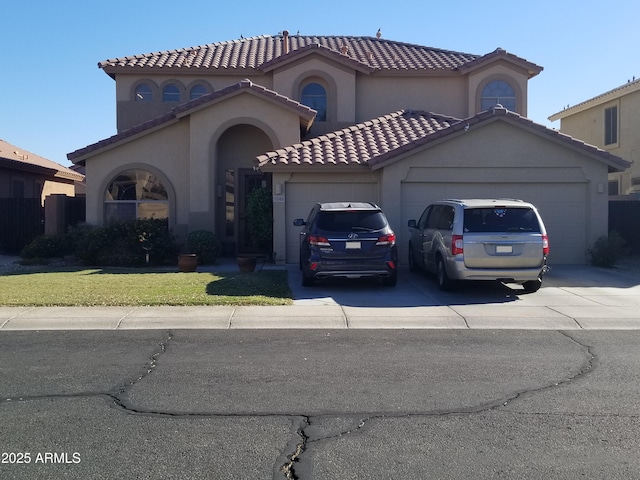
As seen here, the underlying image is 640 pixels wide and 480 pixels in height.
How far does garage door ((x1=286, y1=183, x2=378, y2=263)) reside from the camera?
60.4 ft

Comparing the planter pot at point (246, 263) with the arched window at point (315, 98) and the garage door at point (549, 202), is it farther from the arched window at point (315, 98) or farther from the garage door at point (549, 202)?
the arched window at point (315, 98)

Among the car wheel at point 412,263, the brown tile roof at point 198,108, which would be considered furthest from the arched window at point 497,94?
the car wheel at point 412,263

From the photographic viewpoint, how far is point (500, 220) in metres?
13.1

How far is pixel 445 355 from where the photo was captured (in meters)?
8.68

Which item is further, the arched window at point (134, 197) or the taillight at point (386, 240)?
the arched window at point (134, 197)

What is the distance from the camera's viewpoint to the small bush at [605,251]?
17.6m

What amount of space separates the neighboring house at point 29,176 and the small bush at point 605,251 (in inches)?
711

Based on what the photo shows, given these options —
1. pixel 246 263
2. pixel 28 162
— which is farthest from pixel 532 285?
pixel 28 162

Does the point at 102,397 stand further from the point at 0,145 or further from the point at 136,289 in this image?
the point at 0,145

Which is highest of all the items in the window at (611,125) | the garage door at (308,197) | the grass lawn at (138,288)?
the window at (611,125)

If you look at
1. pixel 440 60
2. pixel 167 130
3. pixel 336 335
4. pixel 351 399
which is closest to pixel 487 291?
pixel 336 335

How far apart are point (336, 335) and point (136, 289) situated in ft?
16.9

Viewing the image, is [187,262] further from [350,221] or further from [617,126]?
[617,126]

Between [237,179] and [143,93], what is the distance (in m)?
5.87
